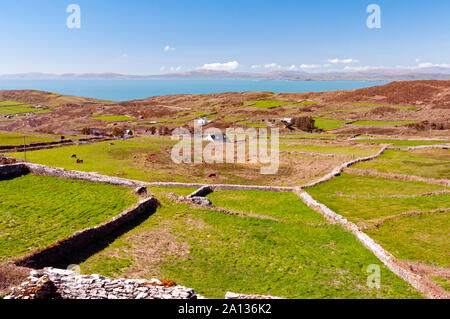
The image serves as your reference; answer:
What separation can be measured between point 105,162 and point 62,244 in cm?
3391

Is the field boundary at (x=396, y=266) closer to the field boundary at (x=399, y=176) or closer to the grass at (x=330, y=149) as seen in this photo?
the field boundary at (x=399, y=176)

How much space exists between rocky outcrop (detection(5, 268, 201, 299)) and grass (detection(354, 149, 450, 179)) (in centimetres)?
3641

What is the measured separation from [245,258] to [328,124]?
81.6 metres

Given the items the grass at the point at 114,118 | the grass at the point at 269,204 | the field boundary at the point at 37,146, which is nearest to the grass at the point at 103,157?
the field boundary at the point at 37,146

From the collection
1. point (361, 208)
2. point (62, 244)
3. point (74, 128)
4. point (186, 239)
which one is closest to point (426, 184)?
point (361, 208)

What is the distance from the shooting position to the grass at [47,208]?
15.1 m

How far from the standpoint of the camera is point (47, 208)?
19219 millimetres

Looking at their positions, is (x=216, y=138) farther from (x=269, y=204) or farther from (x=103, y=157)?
Answer: (x=269, y=204)

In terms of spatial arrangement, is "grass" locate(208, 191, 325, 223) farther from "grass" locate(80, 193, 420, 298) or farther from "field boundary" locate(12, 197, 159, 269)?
"field boundary" locate(12, 197, 159, 269)

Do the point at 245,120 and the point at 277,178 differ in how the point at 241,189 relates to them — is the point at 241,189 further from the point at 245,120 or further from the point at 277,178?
the point at 245,120

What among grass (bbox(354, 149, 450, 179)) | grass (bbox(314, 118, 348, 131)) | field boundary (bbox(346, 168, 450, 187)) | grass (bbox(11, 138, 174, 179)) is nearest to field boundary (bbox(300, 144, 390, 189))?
grass (bbox(354, 149, 450, 179))

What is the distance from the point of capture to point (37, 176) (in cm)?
2558

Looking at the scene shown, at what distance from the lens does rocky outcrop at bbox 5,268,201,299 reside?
9.48m

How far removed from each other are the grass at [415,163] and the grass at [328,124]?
1413 inches
